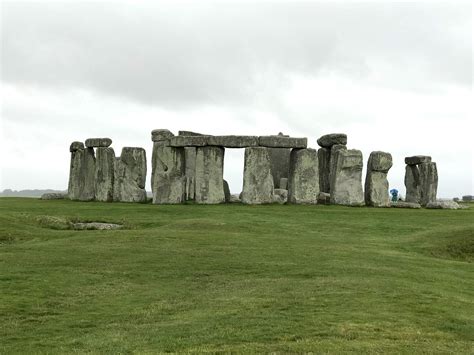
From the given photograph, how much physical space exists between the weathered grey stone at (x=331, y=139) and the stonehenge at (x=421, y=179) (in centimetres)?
607

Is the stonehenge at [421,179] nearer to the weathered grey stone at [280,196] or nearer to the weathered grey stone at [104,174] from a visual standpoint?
the weathered grey stone at [280,196]

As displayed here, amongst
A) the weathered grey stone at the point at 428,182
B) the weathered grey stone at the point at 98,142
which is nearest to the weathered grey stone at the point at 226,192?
the weathered grey stone at the point at 98,142

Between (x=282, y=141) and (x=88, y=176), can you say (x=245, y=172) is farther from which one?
(x=88, y=176)

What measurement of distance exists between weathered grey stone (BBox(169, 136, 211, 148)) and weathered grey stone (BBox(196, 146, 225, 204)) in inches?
16.2

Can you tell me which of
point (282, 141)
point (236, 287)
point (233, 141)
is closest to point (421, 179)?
point (282, 141)

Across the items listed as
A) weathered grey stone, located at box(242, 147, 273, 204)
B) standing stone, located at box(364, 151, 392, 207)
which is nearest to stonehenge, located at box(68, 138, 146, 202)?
weathered grey stone, located at box(242, 147, 273, 204)

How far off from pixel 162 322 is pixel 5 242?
461 inches

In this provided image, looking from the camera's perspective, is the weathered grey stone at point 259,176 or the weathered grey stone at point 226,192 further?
the weathered grey stone at point 226,192

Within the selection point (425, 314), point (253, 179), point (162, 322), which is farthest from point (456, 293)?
point (253, 179)

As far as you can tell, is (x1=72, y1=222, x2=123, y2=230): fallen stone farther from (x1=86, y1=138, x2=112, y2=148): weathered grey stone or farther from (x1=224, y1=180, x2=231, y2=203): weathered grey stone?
(x1=86, y1=138, x2=112, y2=148): weathered grey stone

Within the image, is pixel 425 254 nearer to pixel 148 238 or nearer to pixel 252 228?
pixel 252 228

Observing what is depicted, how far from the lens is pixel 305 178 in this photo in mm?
34750

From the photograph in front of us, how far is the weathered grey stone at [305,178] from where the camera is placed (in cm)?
3469

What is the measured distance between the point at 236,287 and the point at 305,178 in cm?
2083
